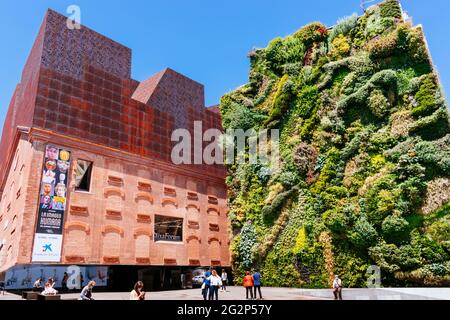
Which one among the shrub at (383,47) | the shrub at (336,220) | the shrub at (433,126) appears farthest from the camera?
the shrub at (383,47)

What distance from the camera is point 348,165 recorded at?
92.9 feet

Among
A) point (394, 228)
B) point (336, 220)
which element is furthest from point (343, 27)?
point (394, 228)

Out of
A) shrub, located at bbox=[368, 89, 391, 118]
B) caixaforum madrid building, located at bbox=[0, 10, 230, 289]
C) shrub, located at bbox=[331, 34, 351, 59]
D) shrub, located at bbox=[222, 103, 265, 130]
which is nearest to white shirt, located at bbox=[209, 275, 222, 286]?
caixaforum madrid building, located at bbox=[0, 10, 230, 289]

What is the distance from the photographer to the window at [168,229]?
30.6 m

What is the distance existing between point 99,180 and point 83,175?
1.17 metres

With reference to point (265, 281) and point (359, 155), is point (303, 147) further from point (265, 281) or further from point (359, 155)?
point (265, 281)

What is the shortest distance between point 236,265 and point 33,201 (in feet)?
59.1

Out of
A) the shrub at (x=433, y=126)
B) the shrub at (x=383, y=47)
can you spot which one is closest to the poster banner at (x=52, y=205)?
the shrub at (x=383, y=47)

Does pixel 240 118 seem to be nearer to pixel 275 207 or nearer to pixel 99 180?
pixel 275 207

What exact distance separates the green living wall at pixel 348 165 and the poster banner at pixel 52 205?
51.2 feet

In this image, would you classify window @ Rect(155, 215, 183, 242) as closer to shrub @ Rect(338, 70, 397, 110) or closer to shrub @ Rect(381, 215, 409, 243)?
shrub @ Rect(381, 215, 409, 243)

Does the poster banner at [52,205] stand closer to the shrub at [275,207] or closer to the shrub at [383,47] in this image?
the shrub at [275,207]

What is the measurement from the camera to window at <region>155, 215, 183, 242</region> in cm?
3055

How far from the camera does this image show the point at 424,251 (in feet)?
76.1
